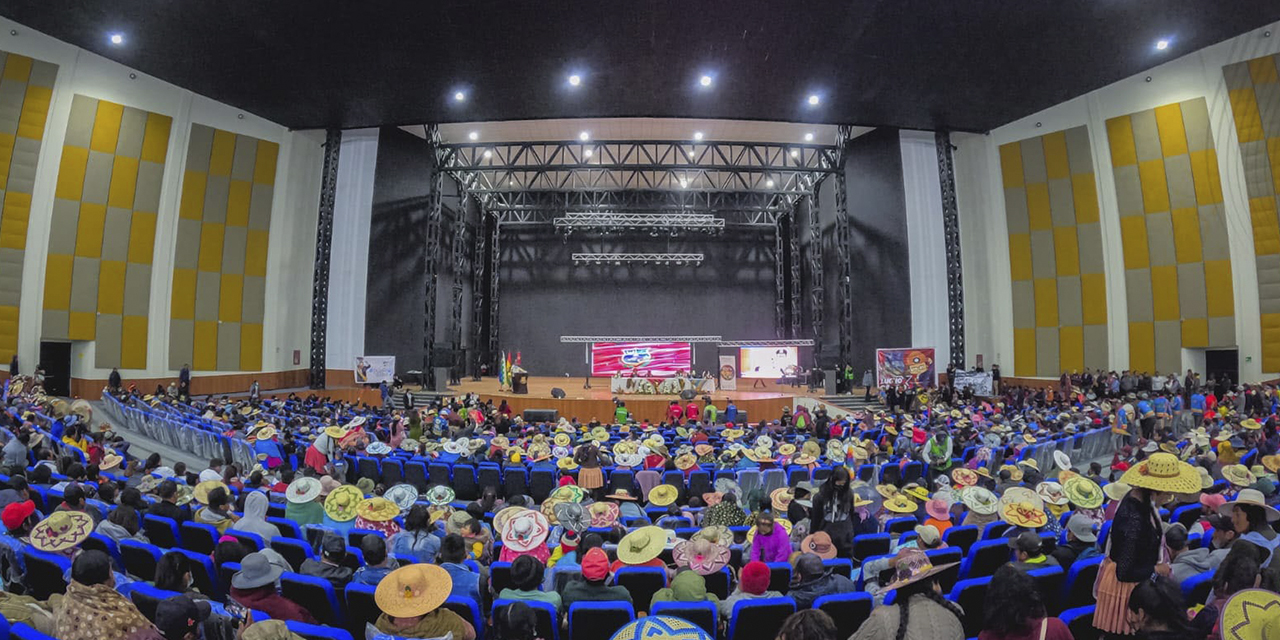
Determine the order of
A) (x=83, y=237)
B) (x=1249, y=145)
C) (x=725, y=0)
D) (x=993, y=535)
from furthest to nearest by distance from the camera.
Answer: (x=83, y=237)
(x=1249, y=145)
(x=725, y=0)
(x=993, y=535)

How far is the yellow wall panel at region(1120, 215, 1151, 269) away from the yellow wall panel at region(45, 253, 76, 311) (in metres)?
34.9

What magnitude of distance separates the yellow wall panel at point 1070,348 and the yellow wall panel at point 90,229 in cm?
3321

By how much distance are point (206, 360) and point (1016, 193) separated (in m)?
30.6

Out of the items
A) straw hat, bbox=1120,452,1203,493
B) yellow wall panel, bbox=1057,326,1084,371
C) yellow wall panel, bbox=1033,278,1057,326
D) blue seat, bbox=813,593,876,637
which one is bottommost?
blue seat, bbox=813,593,876,637

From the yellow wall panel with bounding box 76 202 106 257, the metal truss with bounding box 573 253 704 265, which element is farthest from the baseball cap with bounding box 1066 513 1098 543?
the metal truss with bounding box 573 253 704 265

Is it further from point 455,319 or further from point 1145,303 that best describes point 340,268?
point 1145,303

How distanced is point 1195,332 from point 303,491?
25598 mm

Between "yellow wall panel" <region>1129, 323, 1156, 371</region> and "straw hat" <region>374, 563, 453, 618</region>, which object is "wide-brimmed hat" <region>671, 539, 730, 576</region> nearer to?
"straw hat" <region>374, 563, 453, 618</region>

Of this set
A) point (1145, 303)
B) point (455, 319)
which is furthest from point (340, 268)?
point (1145, 303)

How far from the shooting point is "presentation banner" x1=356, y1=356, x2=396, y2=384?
79.2 ft

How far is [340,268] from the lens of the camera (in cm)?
2464

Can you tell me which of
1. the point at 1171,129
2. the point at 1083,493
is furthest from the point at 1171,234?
the point at 1083,493

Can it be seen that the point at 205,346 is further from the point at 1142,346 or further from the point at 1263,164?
the point at 1263,164

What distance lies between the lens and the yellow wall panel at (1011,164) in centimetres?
2386
